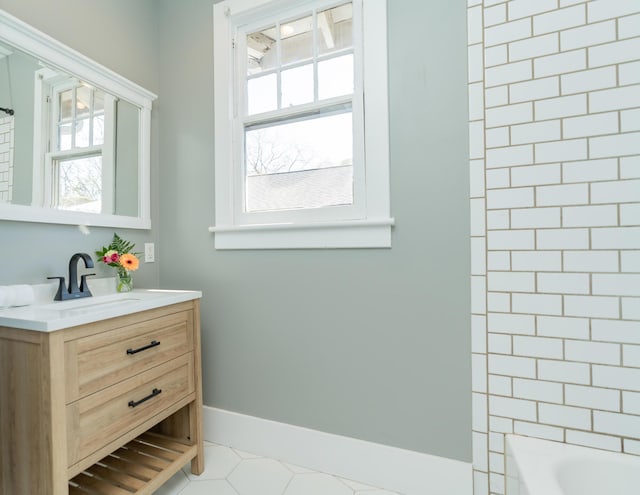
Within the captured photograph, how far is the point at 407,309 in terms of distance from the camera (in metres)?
1.34

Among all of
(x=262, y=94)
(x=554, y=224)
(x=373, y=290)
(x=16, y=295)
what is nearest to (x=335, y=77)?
(x=262, y=94)

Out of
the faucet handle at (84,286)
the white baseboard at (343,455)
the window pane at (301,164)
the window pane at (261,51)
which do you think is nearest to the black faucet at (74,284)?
the faucet handle at (84,286)

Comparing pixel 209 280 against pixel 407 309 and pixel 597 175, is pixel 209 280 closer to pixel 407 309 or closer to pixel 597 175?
pixel 407 309

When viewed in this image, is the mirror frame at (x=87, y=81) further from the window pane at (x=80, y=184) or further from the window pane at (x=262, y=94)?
the window pane at (x=262, y=94)

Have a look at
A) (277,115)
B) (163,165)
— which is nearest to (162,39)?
(163,165)

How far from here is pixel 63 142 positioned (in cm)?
142


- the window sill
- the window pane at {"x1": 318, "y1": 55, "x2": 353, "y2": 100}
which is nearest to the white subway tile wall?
the window sill

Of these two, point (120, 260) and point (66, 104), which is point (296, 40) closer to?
point (66, 104)

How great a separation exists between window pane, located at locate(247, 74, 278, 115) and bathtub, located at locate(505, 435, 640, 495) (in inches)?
70.1

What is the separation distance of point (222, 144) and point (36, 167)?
2.59ft

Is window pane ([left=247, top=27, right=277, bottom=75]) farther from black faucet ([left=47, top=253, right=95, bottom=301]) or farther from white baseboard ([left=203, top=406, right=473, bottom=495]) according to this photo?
white baseboard ([left=203, top=406, right=473, bottom=495])

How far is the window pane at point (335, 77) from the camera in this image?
4.87 feet

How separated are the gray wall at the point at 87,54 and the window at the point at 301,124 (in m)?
0.46

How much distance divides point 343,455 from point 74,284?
1401mm
